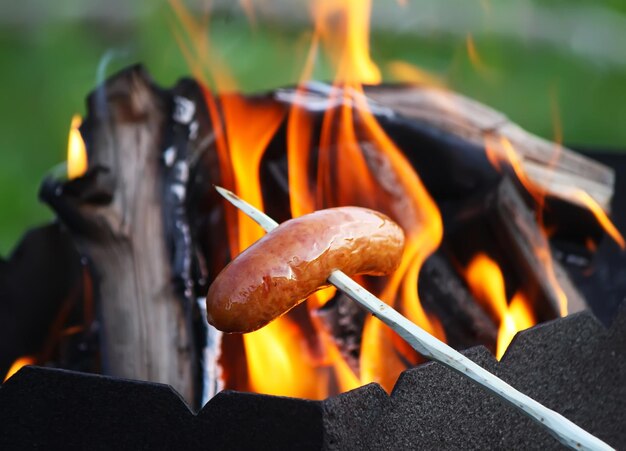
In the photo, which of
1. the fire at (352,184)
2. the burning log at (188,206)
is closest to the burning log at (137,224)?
the burning log at (188,206)

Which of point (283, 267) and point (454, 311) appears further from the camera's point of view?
point (454, 311)

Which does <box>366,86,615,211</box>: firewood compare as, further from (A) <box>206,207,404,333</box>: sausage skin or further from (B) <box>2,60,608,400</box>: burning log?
(A) <box>206,207,404,333</box>: sausage skin

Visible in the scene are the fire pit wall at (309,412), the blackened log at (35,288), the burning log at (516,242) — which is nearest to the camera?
the fire pit wall at (309,412)

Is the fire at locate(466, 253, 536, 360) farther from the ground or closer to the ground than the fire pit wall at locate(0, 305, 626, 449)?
closer to the ground

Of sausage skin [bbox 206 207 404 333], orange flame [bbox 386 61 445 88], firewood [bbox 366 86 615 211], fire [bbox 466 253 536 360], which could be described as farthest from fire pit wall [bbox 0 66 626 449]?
orange flame [bbox 386 61 445 88]

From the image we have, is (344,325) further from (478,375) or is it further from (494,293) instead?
(478,375)

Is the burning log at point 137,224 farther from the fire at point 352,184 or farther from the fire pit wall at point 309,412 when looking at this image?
the fire pit wall at point 309,412

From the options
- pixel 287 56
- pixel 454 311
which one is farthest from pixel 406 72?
pixel 454 311
